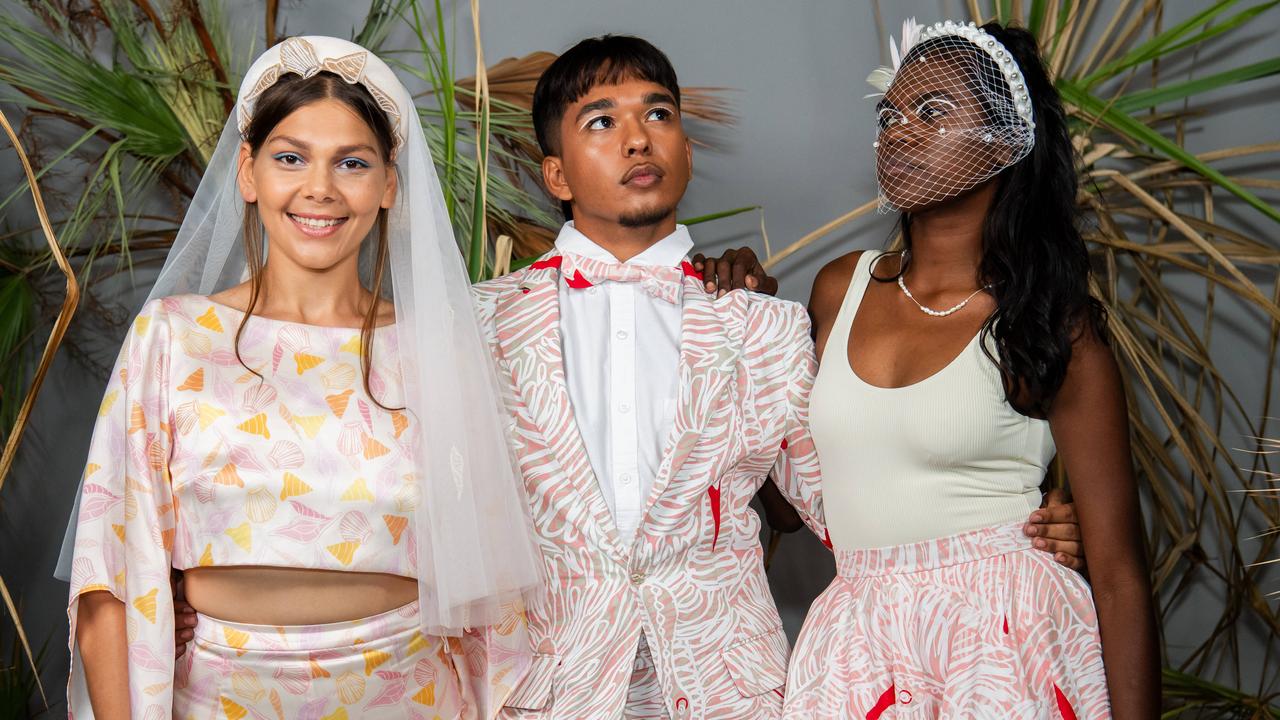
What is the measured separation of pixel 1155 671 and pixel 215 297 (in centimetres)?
165

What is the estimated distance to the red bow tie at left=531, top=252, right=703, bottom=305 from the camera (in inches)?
89.8

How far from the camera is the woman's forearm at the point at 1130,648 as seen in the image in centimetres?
190

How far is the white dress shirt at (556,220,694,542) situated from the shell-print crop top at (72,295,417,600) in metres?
0.37

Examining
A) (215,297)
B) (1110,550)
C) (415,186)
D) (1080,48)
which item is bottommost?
(1110,550)

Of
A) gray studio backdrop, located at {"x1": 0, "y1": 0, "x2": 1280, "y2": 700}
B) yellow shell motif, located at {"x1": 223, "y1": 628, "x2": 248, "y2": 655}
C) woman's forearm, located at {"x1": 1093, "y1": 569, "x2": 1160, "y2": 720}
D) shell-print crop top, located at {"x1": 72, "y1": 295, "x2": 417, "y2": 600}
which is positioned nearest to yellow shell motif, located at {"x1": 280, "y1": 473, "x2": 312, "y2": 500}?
shell-print crop top, located at {"x1": 72, "y1": 295, "x2": 417, "y2": 600}

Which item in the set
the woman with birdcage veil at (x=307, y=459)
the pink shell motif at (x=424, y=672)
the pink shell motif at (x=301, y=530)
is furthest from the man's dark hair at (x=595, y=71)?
the pink shell motif at (x=424, y=672)

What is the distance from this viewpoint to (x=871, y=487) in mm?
2053

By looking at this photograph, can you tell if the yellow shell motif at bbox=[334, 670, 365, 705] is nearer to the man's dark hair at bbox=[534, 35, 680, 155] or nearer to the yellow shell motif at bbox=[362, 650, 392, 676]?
the yellow shell motif at bbox=[362, 650, 392, 676]

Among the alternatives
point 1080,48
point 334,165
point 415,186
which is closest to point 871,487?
point 415,186

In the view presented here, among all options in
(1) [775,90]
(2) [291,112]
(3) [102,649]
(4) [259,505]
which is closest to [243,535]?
(4) [259,505]

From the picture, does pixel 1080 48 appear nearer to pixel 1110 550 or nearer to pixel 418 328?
pixel 1110 550

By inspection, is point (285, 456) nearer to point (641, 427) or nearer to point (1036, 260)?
point (641, 427)

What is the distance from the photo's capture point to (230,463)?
1.87 meters

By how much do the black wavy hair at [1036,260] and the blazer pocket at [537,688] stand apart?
2.97 feet
